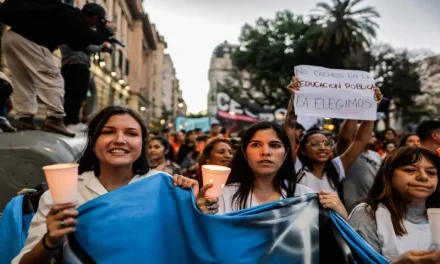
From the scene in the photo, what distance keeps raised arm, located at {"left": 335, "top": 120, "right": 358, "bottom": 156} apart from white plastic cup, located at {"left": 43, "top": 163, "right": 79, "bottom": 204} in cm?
355

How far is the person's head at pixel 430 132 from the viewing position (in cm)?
459

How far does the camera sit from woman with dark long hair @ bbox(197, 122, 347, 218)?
9.02 ft

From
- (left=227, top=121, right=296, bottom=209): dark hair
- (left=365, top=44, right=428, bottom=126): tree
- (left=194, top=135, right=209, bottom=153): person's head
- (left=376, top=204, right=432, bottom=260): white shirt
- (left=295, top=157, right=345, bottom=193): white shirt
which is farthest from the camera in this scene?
(left=365, top=44, right=428, bottom=126): tree

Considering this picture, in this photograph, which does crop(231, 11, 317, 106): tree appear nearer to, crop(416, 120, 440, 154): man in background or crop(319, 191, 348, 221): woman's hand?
crop(416, 120, 440, 154): man in background

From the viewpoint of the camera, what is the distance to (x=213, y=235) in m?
2.08

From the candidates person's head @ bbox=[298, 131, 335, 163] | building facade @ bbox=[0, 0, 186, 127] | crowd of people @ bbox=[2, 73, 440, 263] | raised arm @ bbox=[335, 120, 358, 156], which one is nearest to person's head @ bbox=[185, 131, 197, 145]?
raised arm @ bbox=[335, 120, 358, 156]

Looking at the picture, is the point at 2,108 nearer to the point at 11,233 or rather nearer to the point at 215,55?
the point at 11,233

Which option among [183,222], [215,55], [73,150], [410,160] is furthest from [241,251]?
[215,55]

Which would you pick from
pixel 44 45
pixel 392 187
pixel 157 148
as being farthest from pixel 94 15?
pixel 392 187

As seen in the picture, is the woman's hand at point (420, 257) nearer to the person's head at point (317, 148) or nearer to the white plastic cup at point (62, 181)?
the white plastic cup at point (62, 181)

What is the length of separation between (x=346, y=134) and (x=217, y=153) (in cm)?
150

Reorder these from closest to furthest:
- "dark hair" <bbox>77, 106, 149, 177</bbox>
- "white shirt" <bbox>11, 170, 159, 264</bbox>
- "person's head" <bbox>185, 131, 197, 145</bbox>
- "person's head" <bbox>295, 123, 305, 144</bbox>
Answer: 1. "white shirt" <bbox>11, 170, 159, 264</bbox>
2. "dark hair" <bbox>77, 106, 149, 177</bbox>
3. "person's head" <bbox>295, 123, 305, 144</bbox>
4. "person's head" <bbox>185, 131, 197, 145</bbox>

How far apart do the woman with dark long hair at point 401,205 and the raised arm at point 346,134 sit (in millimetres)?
2018

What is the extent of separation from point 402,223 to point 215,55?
131 meters
